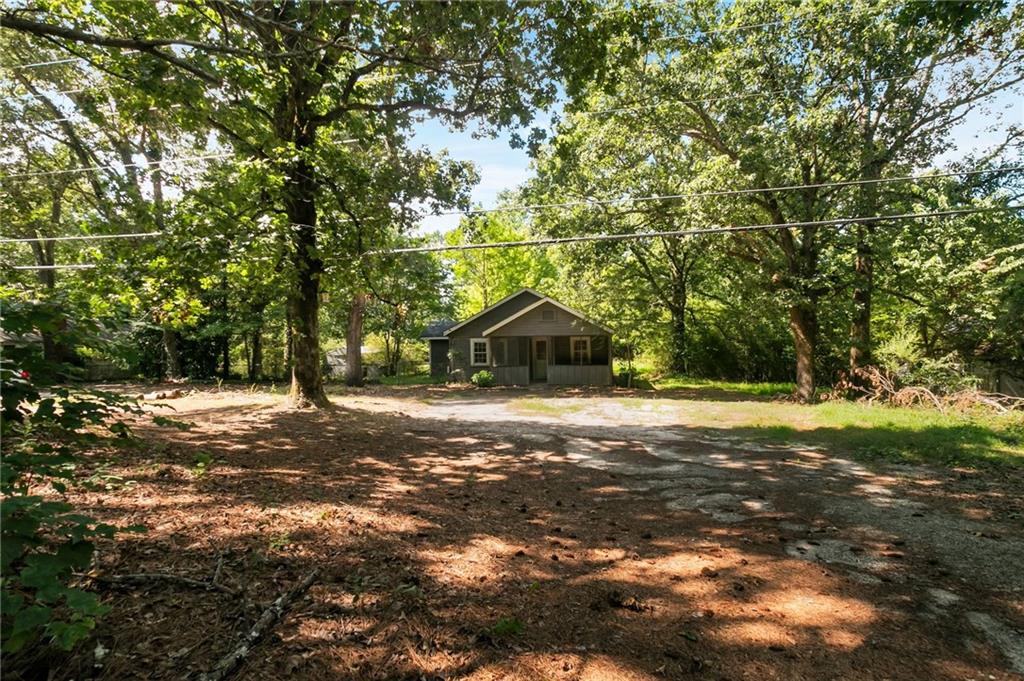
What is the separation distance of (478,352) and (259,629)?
81.3 feet

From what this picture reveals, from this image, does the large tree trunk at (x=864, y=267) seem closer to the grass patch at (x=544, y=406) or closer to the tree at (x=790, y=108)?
the tree at (x=790, y=108)

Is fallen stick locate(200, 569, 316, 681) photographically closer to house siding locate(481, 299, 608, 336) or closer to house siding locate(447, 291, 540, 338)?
house siding locate(481, 299, 608, 336)

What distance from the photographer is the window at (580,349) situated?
25719mm

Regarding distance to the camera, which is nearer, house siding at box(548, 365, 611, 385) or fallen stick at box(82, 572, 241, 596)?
fallen stick at box(82, 572, 241, 596)

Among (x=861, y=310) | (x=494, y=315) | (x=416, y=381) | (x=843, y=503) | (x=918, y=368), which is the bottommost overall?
(x=843, y=503)

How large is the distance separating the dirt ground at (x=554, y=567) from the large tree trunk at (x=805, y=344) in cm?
1102

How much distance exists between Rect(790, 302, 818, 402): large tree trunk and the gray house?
8569 mm

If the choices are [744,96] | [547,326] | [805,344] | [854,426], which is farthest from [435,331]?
[854,426]

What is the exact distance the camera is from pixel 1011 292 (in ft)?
45.5

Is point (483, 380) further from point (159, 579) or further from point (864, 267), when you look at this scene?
point (159, 579)

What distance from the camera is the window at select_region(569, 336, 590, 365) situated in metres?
25.7

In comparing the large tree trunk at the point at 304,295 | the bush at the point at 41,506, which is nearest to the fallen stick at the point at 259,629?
the bush at the point at 41,506

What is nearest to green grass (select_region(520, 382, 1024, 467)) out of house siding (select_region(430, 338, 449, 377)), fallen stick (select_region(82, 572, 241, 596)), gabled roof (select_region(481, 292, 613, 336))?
gabled roof (select_region(481, 292, 613, 336))

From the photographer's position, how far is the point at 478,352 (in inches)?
1078
